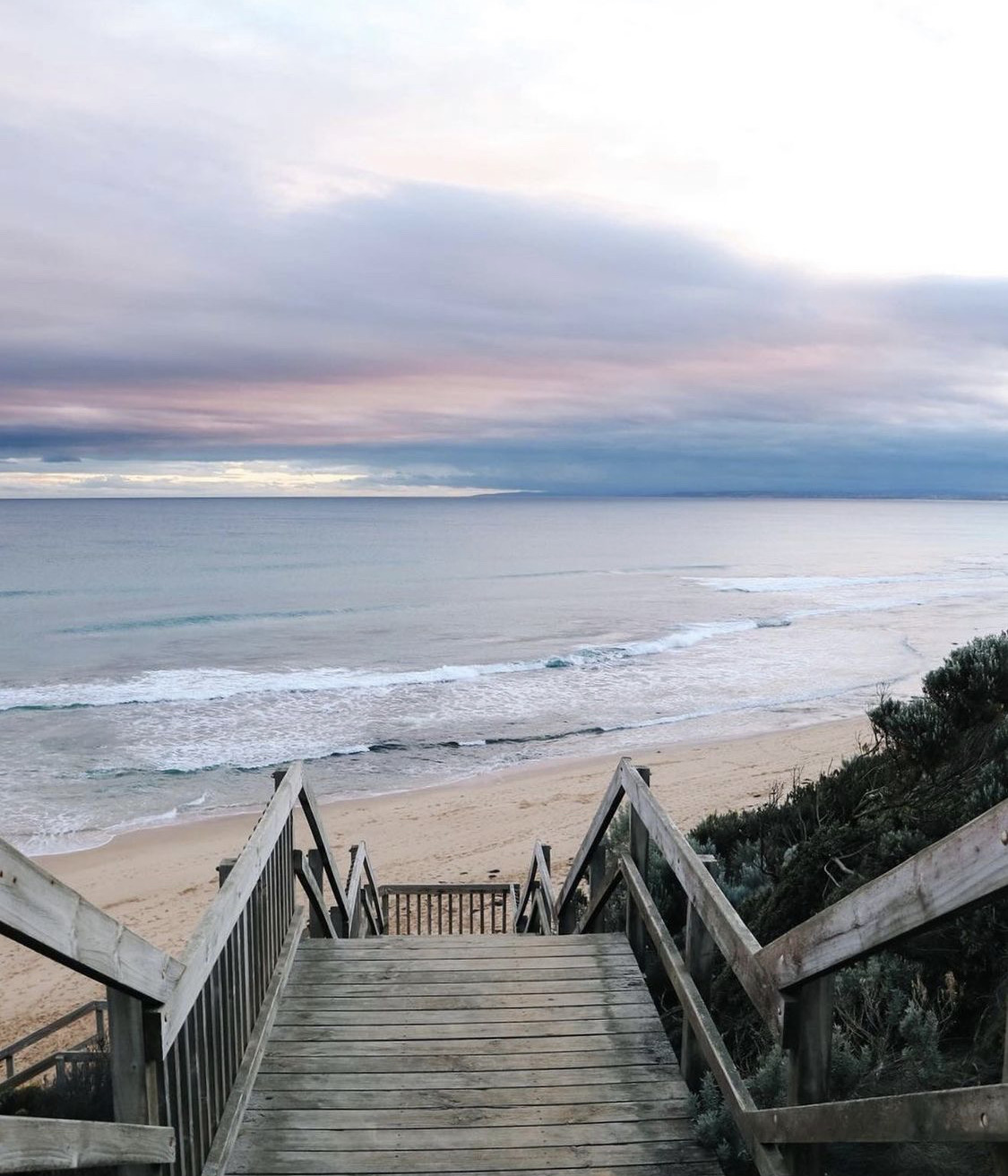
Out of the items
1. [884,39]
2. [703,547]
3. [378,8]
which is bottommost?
[703,547]

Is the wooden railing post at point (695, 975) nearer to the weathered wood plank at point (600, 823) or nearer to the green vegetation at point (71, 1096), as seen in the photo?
the weathered wood plank at point (600, 823)

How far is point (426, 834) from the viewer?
50.4ft

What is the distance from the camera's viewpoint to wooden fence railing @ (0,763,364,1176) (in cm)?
176

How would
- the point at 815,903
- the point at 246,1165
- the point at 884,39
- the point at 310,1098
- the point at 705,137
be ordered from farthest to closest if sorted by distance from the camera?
the point at 705,137, the point at 884,39, the point at 815,903, the point at 310,1098, the point at 246,1165

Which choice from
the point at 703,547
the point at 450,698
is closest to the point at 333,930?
the point at 450,698

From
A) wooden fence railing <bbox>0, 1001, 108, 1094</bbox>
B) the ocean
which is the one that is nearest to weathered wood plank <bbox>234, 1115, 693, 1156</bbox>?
wooden fence railing <bbox>0, 1001, 108, 1094</bbox>

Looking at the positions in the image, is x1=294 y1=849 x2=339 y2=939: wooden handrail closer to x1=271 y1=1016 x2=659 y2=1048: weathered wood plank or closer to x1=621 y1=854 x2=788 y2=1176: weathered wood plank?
x1=271 y1=1016 x2=659 y2=1048: weathered wood plank

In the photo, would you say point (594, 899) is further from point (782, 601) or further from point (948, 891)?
point (782, 601)

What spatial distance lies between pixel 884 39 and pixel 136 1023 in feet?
30.4

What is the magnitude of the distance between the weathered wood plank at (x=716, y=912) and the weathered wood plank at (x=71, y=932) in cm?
162

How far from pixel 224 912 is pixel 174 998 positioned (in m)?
0.71

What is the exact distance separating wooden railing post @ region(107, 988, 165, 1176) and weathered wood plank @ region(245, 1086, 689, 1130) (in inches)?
42.9

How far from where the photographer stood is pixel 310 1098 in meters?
3.48

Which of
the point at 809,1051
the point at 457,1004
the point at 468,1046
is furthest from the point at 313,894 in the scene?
the point at 809,1051
